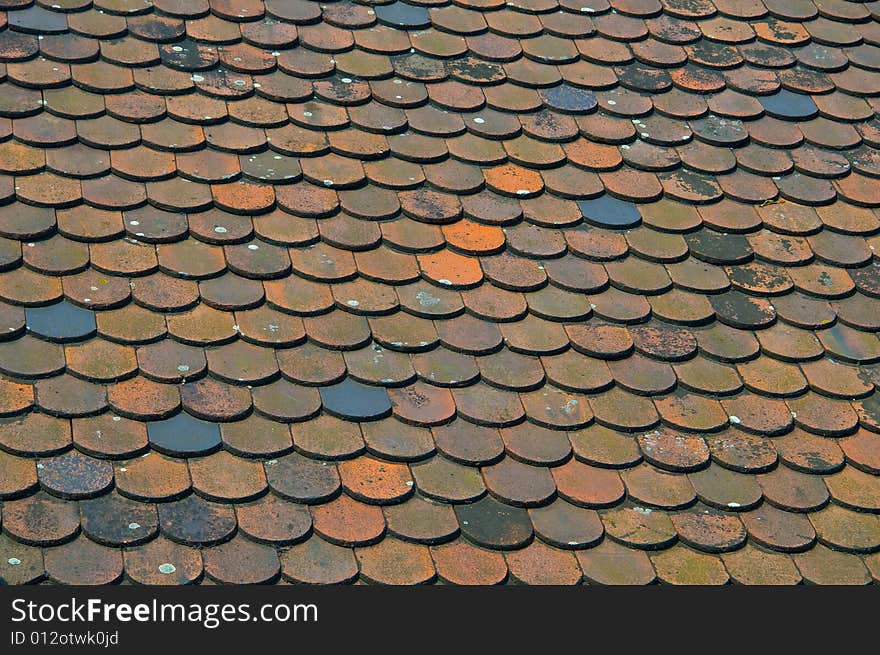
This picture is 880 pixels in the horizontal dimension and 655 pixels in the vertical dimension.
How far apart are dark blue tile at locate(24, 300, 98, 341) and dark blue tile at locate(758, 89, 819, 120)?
2.61 metres

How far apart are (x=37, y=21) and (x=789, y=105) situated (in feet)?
8.98

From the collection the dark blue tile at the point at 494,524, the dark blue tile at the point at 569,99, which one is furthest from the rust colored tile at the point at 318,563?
the dark blue tile at the point at 569,99

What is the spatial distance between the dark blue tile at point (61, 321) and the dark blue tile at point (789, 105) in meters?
2.61

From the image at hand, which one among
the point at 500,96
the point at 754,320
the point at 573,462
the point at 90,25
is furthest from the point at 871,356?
the point at 90,25

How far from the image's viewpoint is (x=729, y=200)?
4730mm

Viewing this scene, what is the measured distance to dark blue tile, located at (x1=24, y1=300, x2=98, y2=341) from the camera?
154 inches

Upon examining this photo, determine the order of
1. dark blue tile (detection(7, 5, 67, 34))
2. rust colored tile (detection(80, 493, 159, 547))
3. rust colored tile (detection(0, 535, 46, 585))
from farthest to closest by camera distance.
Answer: dark blue tile (detection(7, 5, 67, 34)), rust colored tile (detection(80, 493, 159, 547)), rust colored tile (detection(0, 535, 46, 585))

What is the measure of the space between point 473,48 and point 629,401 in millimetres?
1556

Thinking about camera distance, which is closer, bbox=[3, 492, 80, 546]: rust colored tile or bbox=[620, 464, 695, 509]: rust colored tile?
bbox=[3, 492, 80, 546]: rust colored tile

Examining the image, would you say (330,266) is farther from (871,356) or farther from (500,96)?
(871,356)

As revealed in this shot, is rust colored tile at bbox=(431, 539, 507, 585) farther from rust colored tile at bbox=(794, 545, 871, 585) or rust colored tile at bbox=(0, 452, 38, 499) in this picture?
rust colored tile at bbox=(0, 452, 38, 499)

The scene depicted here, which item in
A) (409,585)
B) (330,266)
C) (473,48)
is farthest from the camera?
(473,48)

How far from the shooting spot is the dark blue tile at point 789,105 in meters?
4.99

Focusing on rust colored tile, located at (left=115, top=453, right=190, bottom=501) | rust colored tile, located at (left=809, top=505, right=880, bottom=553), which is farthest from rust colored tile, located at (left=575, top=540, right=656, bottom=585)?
rust colored tile, located at (left=115, top=453, right=190, bottom=501)
